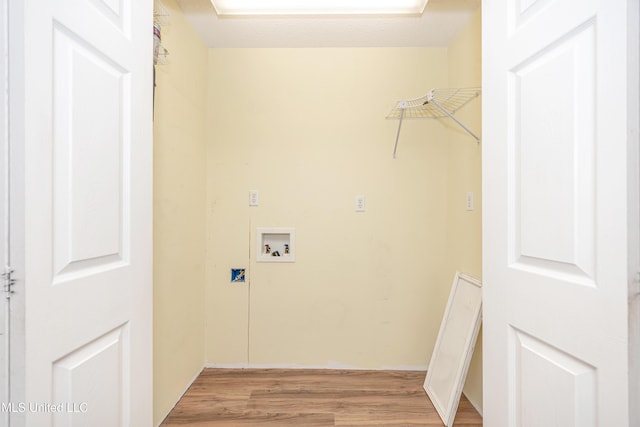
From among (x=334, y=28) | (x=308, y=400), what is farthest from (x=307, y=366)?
(x=334, y=28)

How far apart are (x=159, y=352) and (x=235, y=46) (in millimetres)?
2012

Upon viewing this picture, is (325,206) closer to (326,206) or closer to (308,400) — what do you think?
(326,206)

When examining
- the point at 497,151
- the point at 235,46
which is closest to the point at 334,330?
the point at 497,151

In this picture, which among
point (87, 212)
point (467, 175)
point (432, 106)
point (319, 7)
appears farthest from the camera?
point (432, 106)

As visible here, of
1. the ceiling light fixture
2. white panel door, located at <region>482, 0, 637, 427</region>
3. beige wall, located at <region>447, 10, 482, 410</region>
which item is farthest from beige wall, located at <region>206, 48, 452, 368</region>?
white panel door, located at <region>482, 0, 637, 427</region>

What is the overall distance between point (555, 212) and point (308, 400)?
173 cm

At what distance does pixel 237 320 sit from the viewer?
7.97 ft

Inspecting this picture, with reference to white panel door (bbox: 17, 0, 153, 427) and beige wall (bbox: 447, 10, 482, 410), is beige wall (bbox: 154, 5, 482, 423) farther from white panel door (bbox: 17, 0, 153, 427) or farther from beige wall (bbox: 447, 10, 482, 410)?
white panel door (bbox: 17, 0, 153, 427)

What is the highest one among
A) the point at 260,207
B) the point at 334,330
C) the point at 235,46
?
the point at 235,46

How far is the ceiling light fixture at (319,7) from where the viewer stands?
1913 mm

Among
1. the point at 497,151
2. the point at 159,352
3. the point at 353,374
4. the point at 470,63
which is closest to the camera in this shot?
the point at 497,151

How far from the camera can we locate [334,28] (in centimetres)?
217

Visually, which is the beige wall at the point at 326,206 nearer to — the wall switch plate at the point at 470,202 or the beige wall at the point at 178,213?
the beige wall at the point at 178,213

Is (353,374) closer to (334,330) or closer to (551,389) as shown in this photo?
(334,330)
